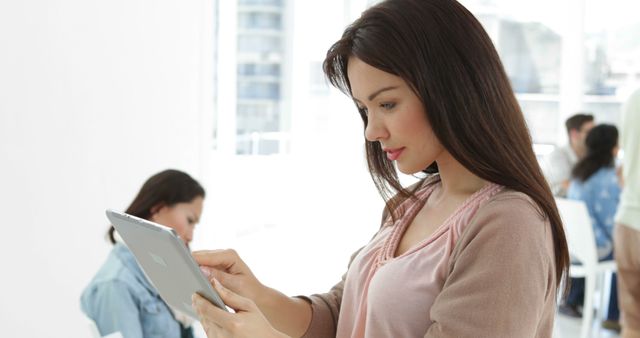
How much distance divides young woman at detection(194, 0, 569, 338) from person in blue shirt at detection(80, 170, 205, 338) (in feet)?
3.73

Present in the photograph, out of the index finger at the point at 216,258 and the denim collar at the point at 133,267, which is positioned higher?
the index finger at the point at 216,258

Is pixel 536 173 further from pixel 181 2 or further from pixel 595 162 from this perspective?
pixel 595 162

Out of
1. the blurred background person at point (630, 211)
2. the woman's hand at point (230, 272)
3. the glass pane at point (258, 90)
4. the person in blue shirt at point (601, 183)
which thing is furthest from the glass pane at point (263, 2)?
the woman's hand at point (230, 272)

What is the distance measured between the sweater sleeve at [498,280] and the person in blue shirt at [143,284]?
1.28m

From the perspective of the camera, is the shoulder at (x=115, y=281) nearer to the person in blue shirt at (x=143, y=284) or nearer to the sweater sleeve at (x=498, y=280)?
the person in blue shirt at (x=143, y=284)

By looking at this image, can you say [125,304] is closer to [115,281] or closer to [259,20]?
[115,281]

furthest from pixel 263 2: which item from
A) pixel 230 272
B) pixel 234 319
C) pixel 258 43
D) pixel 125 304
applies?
pixel 234 319

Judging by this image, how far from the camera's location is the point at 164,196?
2.50m

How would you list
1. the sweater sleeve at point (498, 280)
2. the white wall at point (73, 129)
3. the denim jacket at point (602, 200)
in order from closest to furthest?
the sweater sleeve at point (498, 280), the white wall at point (73, 129), the denim jacket at point (602, 200)

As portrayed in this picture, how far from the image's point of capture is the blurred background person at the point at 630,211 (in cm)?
350

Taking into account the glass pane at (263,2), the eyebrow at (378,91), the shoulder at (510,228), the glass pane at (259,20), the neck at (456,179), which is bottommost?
the shoulder at (510,228)

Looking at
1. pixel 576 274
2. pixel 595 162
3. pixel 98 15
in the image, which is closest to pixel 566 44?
pixel 595 162

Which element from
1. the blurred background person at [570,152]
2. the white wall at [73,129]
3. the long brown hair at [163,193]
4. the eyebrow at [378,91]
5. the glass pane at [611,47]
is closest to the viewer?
the eyebrow at [378,91]

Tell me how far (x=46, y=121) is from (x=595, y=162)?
2902 mm
